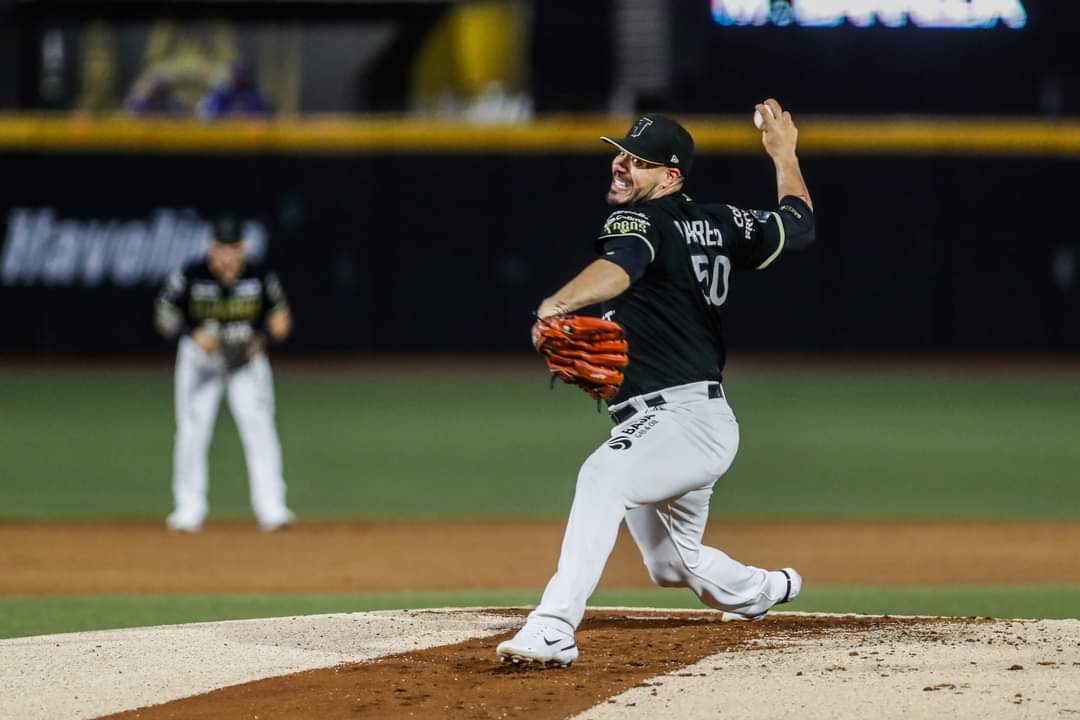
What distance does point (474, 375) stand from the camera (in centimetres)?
1964

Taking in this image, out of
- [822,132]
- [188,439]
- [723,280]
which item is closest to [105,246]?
[822,132]

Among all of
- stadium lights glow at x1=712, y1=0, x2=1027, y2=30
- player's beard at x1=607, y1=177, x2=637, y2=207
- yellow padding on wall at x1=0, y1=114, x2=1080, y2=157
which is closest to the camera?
player's beard at x1=607, y1=177, x2=637, y2=207

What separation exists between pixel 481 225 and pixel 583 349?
50.8 feet

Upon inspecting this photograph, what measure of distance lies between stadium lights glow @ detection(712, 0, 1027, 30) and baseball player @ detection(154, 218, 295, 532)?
10.1ft

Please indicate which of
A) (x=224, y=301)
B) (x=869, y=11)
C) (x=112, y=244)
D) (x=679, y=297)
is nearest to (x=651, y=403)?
(x=679, y=297)

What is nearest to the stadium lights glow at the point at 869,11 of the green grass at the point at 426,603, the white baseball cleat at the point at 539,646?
the green grass at the point at 426,603

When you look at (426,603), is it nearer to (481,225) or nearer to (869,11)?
(869,11)

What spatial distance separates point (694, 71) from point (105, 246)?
704 centimetres

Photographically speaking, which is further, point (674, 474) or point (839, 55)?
point (839, 55)

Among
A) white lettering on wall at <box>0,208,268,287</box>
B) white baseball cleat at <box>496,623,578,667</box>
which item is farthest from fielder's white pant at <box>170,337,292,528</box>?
white lettering on wall at <box>0,208,268,287</box>

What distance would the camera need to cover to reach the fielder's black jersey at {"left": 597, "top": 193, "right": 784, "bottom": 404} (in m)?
5.24

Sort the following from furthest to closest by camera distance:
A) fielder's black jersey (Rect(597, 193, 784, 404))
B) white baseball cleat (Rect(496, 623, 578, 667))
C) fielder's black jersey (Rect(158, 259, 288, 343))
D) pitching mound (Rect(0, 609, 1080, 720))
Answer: fielder's black jersey (Rect(158, 259, 288, 343)), fielder's black jersey (Rect(597, 193, 784, 404)), white baseball cleat (Rect(496, 623, 578, 667)), pitching mound (Rect(0, 609, 1080, 720))

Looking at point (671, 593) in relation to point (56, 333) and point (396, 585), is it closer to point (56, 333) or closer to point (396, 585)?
point (396, 585)

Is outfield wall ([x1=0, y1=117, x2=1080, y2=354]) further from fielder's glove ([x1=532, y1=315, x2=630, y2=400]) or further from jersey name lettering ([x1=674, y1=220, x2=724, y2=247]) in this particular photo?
fielder's glove ([x1=532, y1=315, x2=630, y2=400])
